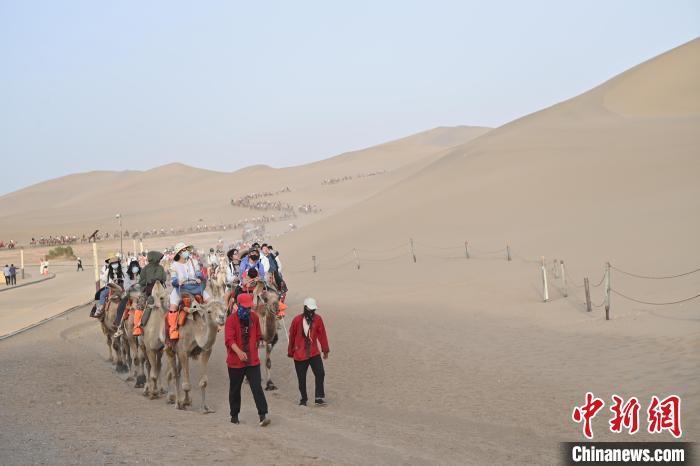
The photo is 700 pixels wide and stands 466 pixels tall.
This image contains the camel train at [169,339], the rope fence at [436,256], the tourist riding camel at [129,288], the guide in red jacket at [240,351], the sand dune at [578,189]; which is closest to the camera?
the guide in red jacket at [240,351]

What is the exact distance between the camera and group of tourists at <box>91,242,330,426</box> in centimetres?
1116

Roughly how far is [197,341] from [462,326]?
9833 mm

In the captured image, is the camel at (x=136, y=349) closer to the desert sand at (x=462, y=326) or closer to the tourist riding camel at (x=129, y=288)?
the tourist riding camel at (x=129, y=288)

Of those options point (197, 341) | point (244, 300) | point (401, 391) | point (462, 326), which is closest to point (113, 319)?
point (197, 341)

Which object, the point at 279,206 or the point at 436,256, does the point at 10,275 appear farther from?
the point at 279,206

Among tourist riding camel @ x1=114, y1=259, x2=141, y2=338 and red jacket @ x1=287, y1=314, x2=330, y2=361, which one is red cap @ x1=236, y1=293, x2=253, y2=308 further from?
tourist riding camel @ x1=114, y1=259, x2=141, y2=338

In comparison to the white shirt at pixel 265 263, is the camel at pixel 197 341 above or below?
below

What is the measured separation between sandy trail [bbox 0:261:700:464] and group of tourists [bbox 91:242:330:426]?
59 centimetres

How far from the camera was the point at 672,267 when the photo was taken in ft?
74.5

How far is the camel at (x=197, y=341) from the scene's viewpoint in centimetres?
1211

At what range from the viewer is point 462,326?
20.5 metres

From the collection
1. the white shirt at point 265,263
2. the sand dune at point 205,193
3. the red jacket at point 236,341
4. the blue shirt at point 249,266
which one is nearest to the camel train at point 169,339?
the red jacket at point 236,341

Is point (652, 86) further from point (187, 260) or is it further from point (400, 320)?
point (187, 260)

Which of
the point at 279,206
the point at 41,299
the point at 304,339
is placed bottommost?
the point at 41,299
